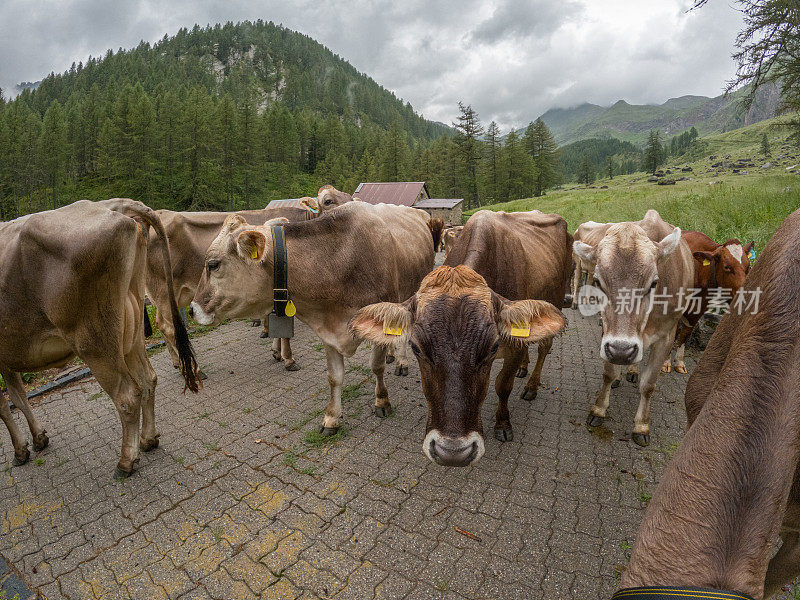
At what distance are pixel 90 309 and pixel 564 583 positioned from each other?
4.37 meters

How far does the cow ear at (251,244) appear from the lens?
374 cm

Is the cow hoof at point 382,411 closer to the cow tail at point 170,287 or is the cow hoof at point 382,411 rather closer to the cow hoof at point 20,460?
the cow tail at point 170,287

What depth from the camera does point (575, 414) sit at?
482cm

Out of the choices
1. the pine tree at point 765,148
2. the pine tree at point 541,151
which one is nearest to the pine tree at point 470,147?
the pine tree at point 541,151

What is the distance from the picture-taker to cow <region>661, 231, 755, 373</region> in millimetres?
5184

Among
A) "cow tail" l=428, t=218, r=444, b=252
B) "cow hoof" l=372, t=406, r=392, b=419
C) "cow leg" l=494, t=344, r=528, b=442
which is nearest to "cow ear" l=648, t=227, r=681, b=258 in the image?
"cow leg" l=494, t=344, r=528, b=442

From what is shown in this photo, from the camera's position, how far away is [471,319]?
2471mm

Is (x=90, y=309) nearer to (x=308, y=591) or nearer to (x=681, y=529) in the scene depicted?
(x=308, y=591)

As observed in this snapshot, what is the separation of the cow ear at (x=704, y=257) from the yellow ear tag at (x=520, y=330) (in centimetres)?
456

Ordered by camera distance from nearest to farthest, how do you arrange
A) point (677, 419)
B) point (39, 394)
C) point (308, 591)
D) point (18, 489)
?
point (308, 591) → point (18, 489) → point (677, 419) → point (39, 394)

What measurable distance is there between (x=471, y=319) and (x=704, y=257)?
5.04 meters

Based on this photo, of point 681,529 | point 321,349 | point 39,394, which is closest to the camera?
point 681,529

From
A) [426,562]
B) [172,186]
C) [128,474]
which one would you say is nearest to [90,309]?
[128,474]

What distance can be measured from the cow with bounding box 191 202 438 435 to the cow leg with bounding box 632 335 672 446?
2.93m
